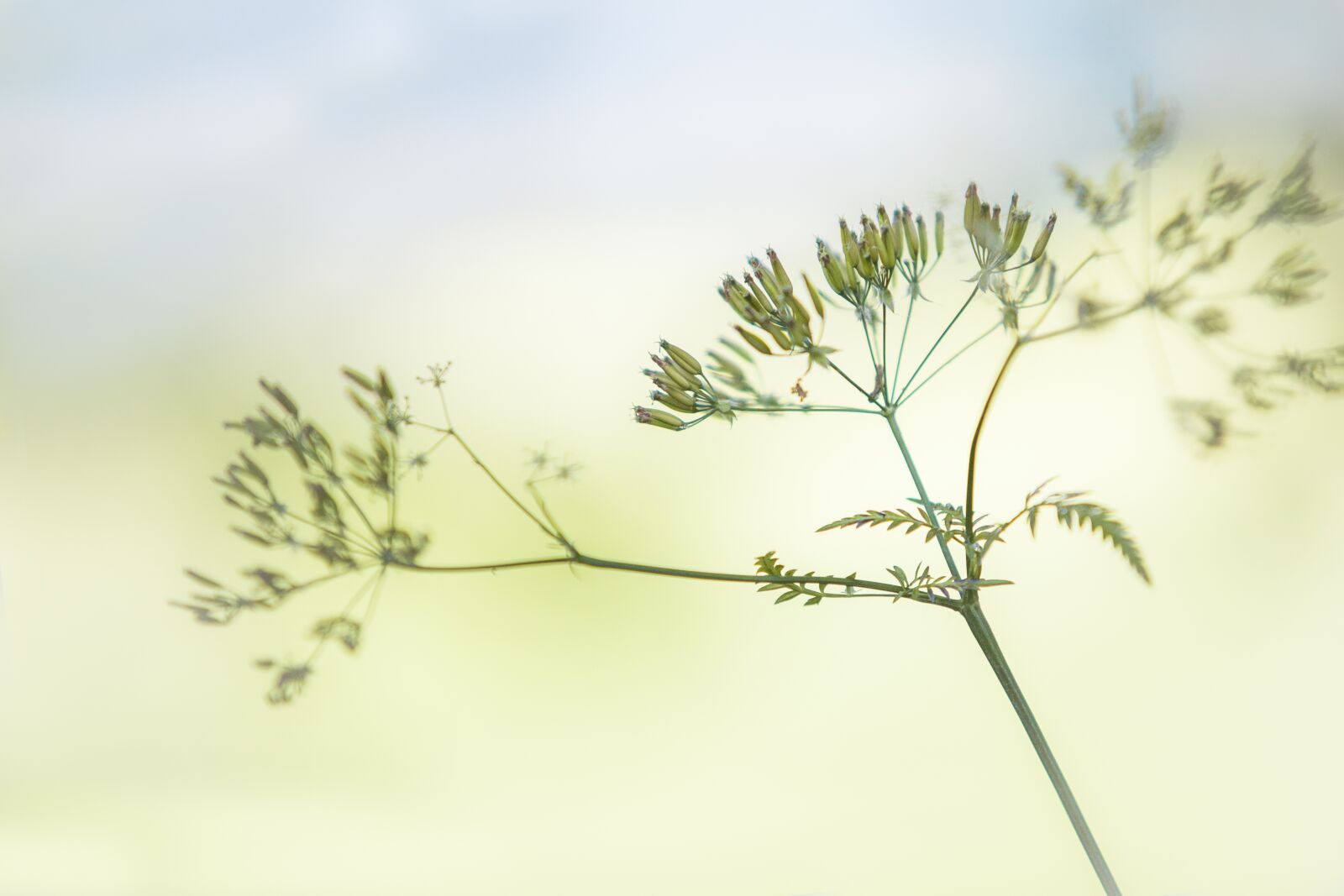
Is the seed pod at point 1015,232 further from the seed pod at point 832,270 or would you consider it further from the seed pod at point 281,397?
the seed pod at point 281,397

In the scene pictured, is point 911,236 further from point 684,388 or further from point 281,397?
point 281,397

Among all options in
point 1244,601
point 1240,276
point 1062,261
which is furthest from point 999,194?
point 1244,601

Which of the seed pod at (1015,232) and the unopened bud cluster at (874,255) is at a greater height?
the unopened bud cluster at (874,255)

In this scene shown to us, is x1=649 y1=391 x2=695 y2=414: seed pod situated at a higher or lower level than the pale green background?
lower

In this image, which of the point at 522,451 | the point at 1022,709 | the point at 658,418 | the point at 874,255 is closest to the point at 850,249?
the point at 874,255

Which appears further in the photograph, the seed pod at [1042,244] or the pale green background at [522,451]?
the pale green background at [522,451]

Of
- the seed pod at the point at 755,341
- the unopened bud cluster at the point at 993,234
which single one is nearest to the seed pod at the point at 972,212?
the unopened bud cluster at the point at 993,234

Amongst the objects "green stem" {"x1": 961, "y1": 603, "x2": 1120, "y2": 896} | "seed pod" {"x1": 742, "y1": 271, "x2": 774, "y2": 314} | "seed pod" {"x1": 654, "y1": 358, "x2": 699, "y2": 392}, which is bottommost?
"green stem" {"x1": 961, "y1": 603, "x2": 1120, "y2": 896}

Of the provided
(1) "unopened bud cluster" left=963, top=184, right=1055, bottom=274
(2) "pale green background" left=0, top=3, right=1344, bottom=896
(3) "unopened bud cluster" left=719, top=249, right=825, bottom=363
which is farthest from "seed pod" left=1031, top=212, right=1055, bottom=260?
(2) "pale green background" left=0, top=3, right=1344, bottom=896

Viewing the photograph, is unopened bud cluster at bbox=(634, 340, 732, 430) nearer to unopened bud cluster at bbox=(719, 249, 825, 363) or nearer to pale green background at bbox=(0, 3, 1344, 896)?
unopened bud cluster at bbox=(719, 249, 825, 363)
